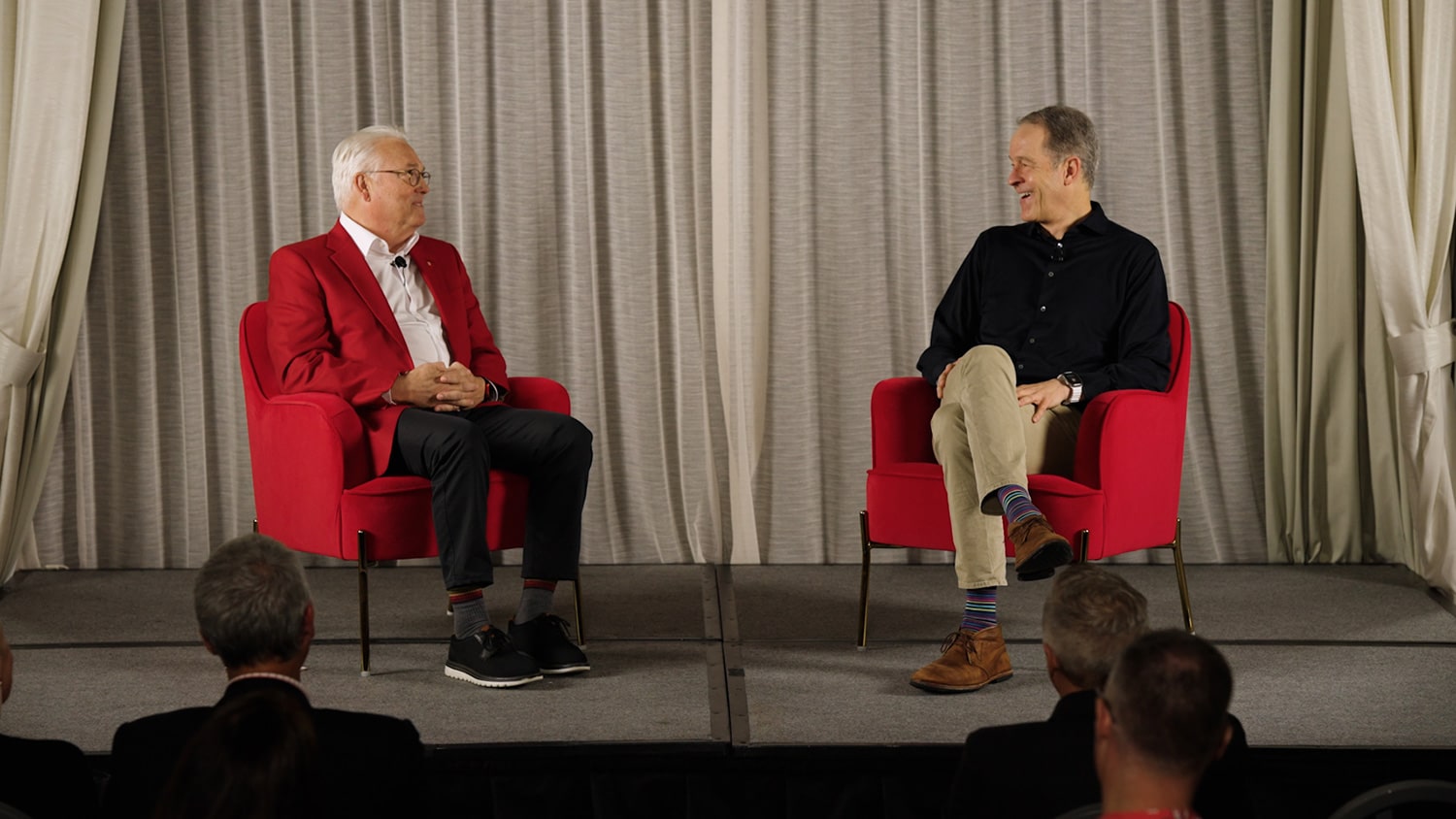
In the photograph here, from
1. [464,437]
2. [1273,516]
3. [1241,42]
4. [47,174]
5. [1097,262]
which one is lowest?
[1273,516]

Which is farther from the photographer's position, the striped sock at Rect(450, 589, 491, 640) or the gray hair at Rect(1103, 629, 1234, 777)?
the striped sock at Rect(450, 589, 491, 640)

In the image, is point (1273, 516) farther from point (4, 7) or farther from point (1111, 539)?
point (4, 7)

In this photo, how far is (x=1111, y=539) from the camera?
3297mm

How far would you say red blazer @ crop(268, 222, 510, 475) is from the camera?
3.39 metres

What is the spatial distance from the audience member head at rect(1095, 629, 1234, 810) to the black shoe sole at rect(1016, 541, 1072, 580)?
1465 mm

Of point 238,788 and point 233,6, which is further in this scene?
point 233,6

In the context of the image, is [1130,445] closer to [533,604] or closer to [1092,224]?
[1092,224]

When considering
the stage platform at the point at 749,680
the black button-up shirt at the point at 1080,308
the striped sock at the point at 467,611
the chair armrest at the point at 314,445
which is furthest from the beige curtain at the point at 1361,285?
the chair armrest at the point at 314,445

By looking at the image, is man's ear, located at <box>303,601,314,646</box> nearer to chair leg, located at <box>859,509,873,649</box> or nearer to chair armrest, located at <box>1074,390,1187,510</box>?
chair leg, located at <box>859,509,873,649</box>

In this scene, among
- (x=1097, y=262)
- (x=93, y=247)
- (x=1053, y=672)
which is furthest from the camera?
(x=93, y=247)

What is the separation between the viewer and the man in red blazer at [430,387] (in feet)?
10.5

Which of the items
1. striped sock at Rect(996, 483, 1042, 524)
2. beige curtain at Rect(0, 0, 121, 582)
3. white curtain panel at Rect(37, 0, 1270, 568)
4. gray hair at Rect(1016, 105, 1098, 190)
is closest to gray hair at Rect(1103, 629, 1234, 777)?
striped sock at Rect(996, 483, 1042, 524)

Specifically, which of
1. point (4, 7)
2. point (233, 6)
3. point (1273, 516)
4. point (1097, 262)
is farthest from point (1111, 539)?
point (4, 7)

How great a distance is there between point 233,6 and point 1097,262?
103 inches
